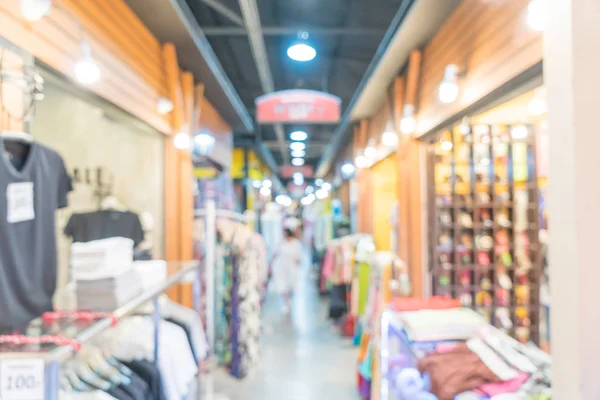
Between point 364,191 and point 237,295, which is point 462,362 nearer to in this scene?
point 237,295

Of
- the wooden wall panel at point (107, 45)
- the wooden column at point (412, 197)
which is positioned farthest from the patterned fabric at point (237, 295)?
the wooden column at point (412, 197)

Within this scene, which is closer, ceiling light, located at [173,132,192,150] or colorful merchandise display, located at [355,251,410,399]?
colorful merchandise display, located at [355,251,410,399]

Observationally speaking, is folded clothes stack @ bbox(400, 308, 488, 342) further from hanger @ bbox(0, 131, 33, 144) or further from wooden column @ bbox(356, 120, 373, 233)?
wooden column @ bbox(356, 120, 373, 233)

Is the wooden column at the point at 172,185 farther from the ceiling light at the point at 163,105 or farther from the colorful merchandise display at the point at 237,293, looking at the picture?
the colorful merchandise display at the point at 237,293

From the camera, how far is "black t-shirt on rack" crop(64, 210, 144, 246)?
4.05m

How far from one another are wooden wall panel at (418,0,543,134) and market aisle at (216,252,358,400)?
2866 mm

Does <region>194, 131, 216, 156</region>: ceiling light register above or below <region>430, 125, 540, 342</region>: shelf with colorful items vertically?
above

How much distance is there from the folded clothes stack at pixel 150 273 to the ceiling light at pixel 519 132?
3910 millimetres

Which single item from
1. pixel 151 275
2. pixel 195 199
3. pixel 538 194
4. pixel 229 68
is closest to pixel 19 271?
pixel 151 275

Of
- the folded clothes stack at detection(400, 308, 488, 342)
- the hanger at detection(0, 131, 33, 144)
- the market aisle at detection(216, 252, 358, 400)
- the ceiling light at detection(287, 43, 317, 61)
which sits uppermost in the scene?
the ceiling light at detection(287, 43, 317, 61)

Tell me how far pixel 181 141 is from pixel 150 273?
2.75m

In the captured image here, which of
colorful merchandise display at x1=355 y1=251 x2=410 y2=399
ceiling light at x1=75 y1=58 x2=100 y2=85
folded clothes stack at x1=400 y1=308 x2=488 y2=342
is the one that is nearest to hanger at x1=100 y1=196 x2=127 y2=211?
ceiling light at x1=75 y1=58 x2=100 y2=85

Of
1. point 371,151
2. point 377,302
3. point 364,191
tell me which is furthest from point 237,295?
point 364,191

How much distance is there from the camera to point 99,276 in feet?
5.87
